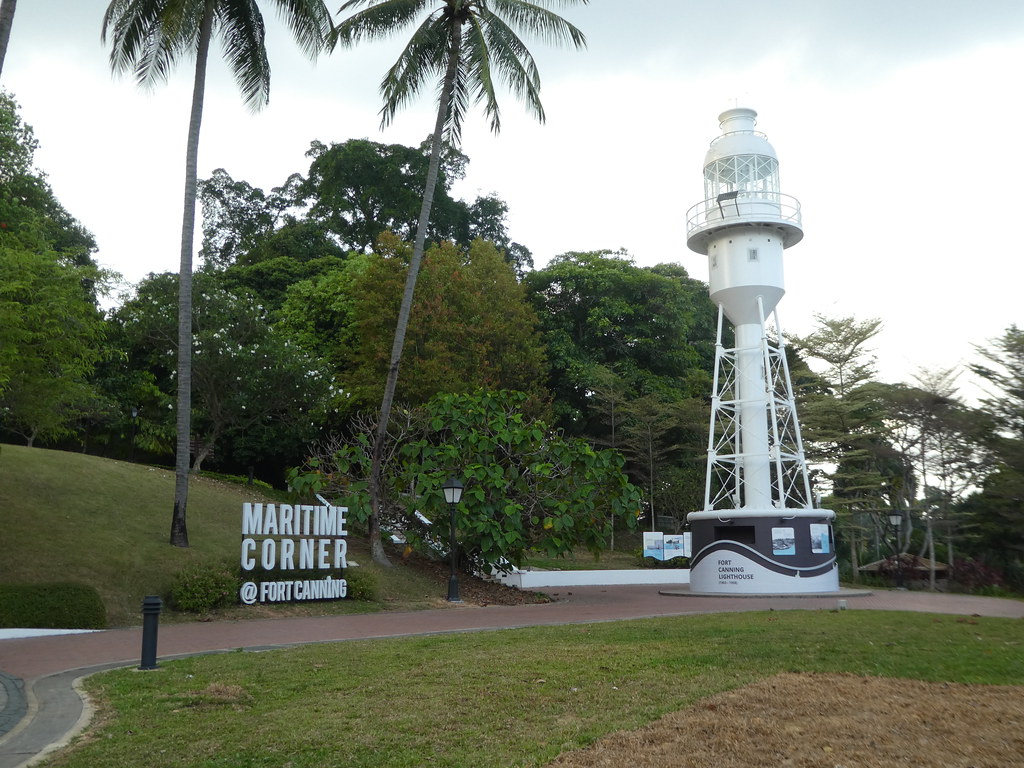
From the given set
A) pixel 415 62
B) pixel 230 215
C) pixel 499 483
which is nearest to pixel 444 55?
pixel 415 62

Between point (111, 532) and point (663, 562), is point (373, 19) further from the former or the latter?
point (663, 562)

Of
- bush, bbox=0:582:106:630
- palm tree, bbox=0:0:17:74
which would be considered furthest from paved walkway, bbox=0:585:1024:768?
palm tree, bbox=0:0:17:74

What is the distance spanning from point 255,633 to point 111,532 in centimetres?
743

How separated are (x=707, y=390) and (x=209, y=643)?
34506 mm

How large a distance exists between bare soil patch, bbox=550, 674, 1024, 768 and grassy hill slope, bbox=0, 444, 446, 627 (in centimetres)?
1300

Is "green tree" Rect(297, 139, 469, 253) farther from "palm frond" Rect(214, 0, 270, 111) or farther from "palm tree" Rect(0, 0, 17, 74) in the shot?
"palm tree" Rect(0, 0, 17, 74)

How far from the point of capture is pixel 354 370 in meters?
37.0

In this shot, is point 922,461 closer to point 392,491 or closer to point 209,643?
point 392,491

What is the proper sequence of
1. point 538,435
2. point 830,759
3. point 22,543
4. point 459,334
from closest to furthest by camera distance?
point 830,759 → point 22,543 → point 538,435 → point 459,334

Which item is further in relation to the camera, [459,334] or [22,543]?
[459,334]

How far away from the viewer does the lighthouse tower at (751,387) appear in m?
25.8

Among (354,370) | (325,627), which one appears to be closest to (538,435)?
(325,627)

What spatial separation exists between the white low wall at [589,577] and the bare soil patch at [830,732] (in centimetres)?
1776

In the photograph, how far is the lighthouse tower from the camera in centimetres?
2578
